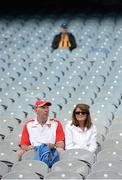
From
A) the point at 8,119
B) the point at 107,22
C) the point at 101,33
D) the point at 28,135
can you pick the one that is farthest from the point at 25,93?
the point at 107,22

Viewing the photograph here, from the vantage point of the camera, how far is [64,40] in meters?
11.0

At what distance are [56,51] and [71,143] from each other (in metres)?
4.70

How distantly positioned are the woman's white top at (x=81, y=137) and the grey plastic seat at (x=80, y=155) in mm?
226

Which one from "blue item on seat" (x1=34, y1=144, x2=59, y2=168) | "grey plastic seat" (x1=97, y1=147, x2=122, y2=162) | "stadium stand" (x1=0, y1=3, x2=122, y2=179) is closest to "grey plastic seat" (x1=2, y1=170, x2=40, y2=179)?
"stadium stand" (x1=0, y1=3, x2=122, y2=179)

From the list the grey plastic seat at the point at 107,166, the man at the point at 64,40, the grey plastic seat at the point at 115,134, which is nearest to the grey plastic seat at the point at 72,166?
the grey plastic seat at the point at 107,166

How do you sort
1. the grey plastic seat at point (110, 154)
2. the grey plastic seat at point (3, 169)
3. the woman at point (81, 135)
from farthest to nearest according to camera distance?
the woman at point (81, 135) → the grey plastic seat at point (110, 154) → the grey plastic seat at point (3, 169)

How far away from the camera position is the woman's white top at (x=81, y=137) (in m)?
6.34

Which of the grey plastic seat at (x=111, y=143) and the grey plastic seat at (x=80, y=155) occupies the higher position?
the grey plastic seat at (x=111, y=143)

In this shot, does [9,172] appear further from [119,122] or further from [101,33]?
[101,33]

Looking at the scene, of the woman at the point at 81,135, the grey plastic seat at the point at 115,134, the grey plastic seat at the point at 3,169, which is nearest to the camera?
the grey plastic seat at the point at 3,169

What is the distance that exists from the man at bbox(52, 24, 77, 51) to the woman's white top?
4.79 meters

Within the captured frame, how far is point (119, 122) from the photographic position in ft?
23.9

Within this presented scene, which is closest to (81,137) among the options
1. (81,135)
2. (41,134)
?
(81,135)

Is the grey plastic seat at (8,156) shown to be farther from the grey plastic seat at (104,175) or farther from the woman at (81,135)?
the grey plastic seat at (104,175)
